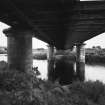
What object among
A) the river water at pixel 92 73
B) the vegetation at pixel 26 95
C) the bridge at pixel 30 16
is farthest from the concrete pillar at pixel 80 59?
the bridge at pixel 30 16

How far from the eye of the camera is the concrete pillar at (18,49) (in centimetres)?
1312

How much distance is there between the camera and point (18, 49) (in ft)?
43.1

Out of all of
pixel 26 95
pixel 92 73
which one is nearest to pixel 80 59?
pixel 92 73

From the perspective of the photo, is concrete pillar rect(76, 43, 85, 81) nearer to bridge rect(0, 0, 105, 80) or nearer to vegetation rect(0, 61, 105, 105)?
vegetation rect(0, 61, 105, 105)

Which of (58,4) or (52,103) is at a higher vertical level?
(58,4)

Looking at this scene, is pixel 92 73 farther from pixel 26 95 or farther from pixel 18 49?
pixel 26 95

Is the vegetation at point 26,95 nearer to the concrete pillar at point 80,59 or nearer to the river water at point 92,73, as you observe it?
the river water at point 92,73

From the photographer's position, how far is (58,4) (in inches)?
→ 314

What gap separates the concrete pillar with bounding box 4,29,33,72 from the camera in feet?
43.1

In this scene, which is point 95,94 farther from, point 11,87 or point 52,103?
point 11,87

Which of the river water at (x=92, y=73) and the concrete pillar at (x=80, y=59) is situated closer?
the river water at (x=92, y=73)

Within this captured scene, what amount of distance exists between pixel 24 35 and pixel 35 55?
63.2m

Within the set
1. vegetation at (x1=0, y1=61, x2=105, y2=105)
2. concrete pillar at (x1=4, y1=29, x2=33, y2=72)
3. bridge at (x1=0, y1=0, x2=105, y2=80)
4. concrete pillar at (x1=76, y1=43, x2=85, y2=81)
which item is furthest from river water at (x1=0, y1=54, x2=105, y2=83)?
bridge at (x1=0, y1=0, x2=105, y2=80)

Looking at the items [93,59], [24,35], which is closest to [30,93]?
[24,35]
